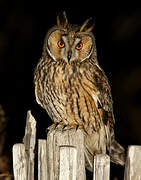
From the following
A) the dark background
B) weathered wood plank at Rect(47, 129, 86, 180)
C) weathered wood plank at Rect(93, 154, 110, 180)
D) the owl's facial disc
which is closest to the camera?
weathered wood plank at Rect(93, 154, 110, 180)

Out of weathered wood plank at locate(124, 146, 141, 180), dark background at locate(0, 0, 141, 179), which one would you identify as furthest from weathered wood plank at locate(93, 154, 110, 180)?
dark background at locate(0, 0, 141, 179)

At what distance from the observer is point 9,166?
2826 mm

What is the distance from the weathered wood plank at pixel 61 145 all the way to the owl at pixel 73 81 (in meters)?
0.51

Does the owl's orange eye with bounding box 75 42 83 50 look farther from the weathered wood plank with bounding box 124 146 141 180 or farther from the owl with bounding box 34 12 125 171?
the weathered wood plank with bounding box 124 146 141 180

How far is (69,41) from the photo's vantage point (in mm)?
2061

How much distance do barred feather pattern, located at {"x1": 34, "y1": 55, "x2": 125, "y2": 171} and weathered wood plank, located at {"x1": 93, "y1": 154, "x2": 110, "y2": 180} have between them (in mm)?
759

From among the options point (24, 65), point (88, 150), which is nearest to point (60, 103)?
point (88, 150)

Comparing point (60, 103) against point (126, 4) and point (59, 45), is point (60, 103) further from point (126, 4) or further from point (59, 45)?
point (126, 4)

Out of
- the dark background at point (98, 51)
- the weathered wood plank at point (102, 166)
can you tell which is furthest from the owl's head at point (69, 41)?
the dark background at point (98, 51)

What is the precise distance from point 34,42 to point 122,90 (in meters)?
1.11

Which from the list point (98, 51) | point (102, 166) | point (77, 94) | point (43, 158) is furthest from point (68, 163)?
point (98, 51)

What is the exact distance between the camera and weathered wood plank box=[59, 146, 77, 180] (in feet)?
4.67

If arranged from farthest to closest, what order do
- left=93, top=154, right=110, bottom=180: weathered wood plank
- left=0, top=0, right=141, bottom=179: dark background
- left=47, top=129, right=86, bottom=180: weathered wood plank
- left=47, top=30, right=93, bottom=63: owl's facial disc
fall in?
left=0, top=0, right=141, bottom=179: dark background, left=47, top=30, right=93, bottom=63: owl's facial disc, left=47, top=129, right=86, bottom=180: weathered wood plank, left=93, top=154, right=110, bottom=180: weathered wood plank

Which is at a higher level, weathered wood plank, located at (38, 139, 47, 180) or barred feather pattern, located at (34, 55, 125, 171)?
barred feather pattern, located at (34, 55, 125, 171)
